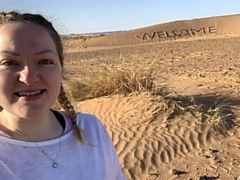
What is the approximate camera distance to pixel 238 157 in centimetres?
515

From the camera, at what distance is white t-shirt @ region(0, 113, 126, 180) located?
1375 mm

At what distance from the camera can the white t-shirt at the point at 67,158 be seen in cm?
138

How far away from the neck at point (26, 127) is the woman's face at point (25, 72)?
0.18 feet

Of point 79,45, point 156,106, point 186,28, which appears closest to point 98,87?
point 156,106

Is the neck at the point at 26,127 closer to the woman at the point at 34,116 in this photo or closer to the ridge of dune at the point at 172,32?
the woman at the point at 34,116

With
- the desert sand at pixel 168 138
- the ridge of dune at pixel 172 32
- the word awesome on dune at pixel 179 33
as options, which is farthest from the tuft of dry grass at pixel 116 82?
the word awesome on dune at pixel 179 33

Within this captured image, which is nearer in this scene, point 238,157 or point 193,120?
point 238,157

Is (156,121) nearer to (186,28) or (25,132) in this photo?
(25,132)

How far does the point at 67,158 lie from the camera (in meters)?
1.50

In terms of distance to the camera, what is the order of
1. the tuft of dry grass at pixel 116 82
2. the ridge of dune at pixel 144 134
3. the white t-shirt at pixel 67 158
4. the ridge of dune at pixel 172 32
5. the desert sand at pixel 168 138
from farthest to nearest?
1. the ridge of dune at pixel 172 32
2. the tuft of dry grass at pixel 116 82
3. the ridge of dune at pixel 144 134
4. the desert sand at pixel 168 138
5. the white t-shirt at pixel 67 158

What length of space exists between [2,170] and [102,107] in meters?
5.42

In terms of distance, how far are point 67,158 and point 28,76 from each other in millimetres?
354

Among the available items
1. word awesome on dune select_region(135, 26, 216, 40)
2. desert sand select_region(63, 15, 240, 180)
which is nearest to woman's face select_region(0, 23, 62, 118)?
desert sand select_region(63, 15, 240, 180)

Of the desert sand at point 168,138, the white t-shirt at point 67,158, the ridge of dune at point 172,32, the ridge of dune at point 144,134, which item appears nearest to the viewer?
the white t-shirt at point 67,158
